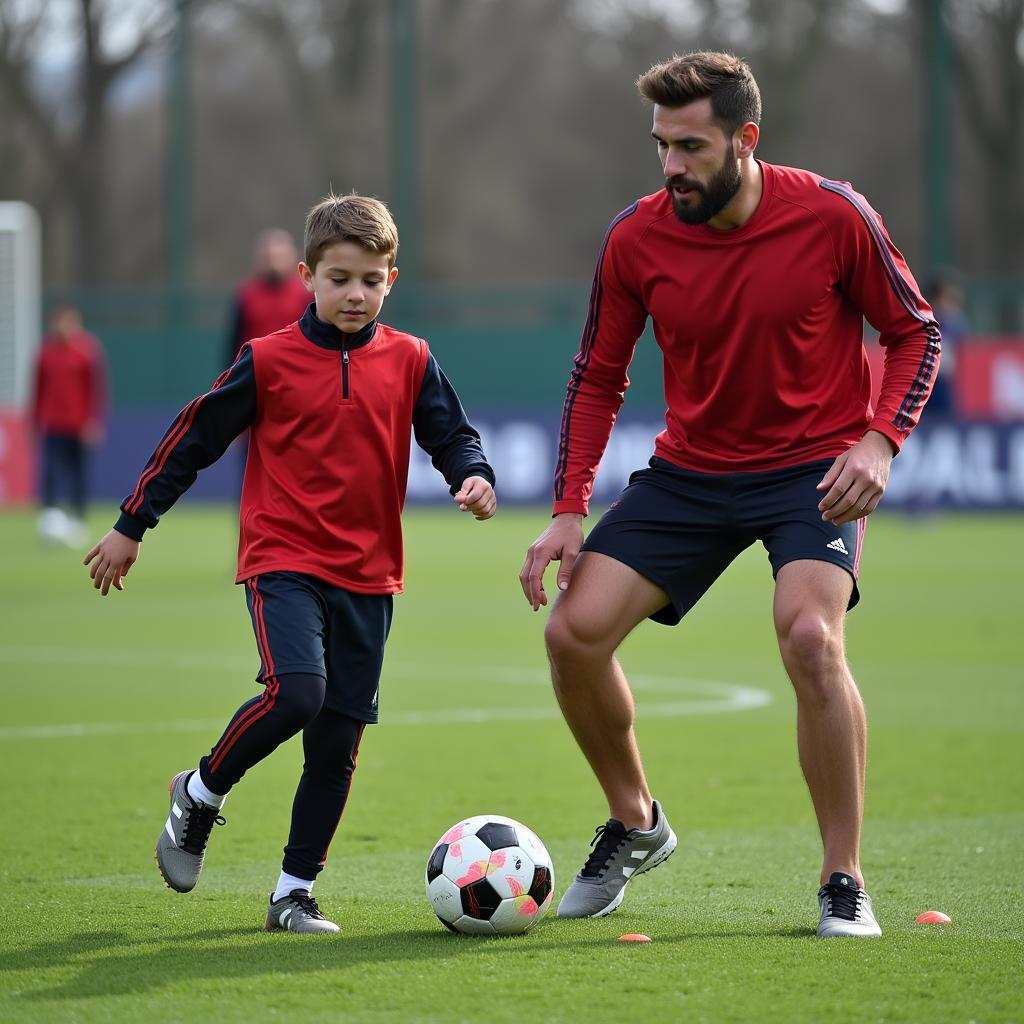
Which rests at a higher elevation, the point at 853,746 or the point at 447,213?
the point at 853,746

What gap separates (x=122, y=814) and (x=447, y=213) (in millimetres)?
38134

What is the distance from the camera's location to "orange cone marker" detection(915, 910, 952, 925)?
16.3 ft

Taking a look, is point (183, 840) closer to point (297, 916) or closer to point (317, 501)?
point (297, 916)

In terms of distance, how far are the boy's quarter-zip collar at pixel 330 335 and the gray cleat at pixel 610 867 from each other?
149 cm

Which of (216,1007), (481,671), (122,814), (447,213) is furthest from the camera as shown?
(447,213)

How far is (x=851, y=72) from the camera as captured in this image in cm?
4066

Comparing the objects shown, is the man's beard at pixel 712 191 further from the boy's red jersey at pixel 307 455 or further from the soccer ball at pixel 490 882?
the soccer ball at pixel 490 882

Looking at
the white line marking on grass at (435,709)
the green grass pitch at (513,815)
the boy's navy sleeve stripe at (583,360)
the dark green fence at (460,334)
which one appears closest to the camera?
the green grass pitch at (513,815)

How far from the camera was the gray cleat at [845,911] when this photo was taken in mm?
4723

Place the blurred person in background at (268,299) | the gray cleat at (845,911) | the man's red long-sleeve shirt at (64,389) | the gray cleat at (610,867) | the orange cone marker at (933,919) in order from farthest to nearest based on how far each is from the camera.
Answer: the man's red long-sleeve shirt at (64,389) < the blurred person in background at (268,299) < the gray cleat at (610,867) < the orange cone marker at (933,919) < the gray cleat at (845,911)

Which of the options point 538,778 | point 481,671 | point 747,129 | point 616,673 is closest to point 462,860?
point 616,673

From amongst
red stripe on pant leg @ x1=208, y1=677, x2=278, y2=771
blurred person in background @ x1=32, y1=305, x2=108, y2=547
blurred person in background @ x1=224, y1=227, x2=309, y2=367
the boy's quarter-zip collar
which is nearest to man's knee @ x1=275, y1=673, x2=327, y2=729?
red stripe on pant leg @ x1=208, y1=677, x2=278, y2=771

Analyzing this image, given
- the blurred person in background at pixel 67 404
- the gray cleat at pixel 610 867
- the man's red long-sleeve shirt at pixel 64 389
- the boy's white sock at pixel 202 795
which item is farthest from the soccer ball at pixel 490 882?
the man's red long-sleeve shirt at pixel 64 389

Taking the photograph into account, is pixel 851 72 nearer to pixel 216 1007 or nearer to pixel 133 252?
pixel 133 252
